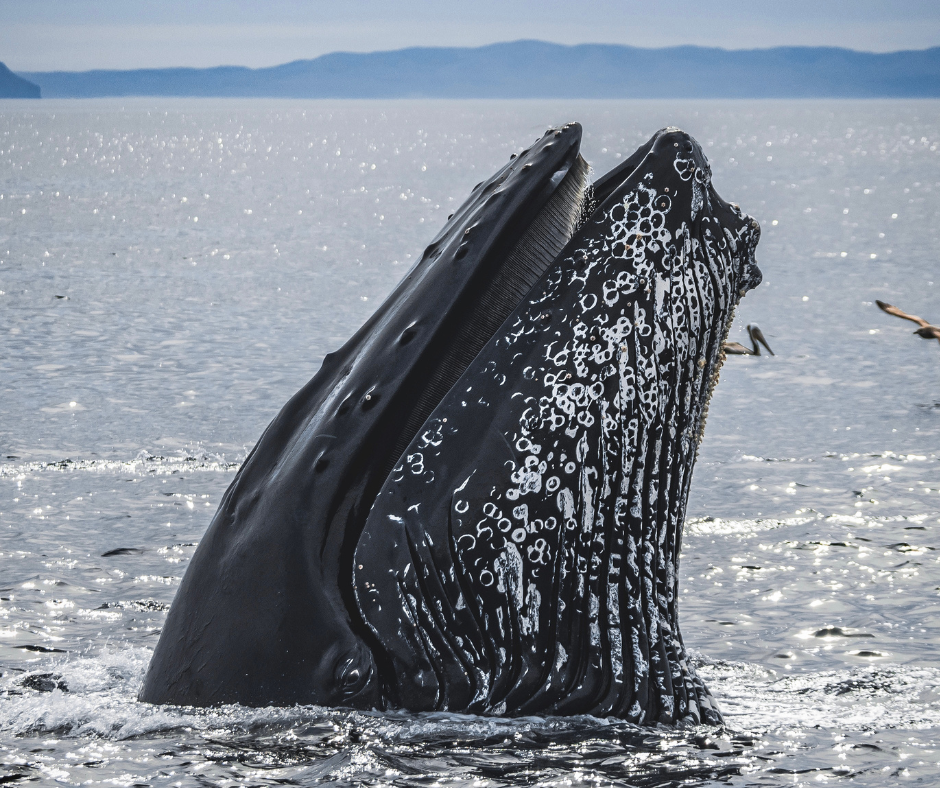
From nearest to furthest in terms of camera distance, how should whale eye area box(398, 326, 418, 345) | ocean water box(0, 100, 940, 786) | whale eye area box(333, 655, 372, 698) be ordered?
whale eye area box(333, 655, 372, 698), ocean water box(0, 100, 940, 786), whale eye area box(398, 326, 418, 345)

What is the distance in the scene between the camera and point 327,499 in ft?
10.6

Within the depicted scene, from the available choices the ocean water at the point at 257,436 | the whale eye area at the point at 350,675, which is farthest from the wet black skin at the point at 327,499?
the ocean water at the point at 257,436

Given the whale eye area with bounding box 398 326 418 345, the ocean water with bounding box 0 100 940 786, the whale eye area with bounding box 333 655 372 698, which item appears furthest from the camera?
the whale eye area with bounding box 398 326 418 345

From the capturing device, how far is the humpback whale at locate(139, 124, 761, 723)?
3146 millimetres

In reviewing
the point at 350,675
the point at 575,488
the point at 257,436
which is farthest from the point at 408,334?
the point at 257,436

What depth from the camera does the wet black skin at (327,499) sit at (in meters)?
3.10

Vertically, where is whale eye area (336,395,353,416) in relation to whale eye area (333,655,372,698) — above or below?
above

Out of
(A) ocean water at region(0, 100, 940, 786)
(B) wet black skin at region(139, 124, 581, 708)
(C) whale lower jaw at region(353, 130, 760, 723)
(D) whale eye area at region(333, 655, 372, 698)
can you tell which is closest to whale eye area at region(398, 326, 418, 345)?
(B) wet black skin at region(139, 124, 581, 708)

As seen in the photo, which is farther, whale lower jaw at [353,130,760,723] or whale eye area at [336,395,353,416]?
whale eye area at [336,395,353,416]

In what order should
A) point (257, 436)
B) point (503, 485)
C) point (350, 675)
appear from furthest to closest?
point (257, 436), point (503, 485), point (350, 675)

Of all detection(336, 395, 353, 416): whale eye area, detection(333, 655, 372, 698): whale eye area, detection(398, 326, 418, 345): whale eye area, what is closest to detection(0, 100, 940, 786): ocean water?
detection(333, 655, 372, 698): whale eye area

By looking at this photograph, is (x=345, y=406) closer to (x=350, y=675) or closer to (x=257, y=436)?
(x=350, y=675)

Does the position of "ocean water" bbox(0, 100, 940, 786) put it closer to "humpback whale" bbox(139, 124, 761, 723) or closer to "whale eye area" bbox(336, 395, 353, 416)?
"humpback whale" bbox(139, 124, 761, 723)

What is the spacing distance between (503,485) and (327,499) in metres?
0.46
